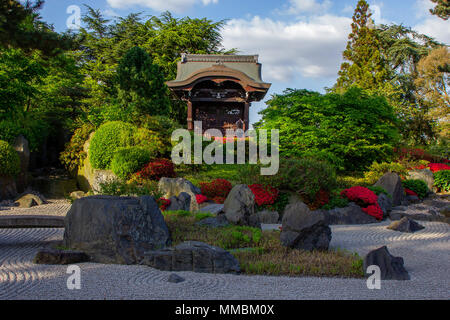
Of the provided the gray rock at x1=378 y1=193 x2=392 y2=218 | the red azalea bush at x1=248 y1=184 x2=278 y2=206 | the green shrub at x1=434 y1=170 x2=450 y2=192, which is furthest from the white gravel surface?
the green shrub at x1=434 y1=170 x2=450 y2=192

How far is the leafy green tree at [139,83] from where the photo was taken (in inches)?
666

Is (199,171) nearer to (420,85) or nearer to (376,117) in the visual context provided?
(376,117)

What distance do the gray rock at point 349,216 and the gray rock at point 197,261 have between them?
5.27 meters

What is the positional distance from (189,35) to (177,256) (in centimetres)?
2570

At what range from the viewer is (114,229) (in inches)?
212

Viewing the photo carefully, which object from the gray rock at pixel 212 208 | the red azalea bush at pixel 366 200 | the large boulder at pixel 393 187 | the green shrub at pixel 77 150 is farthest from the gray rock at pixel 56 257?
the green shrub at pixel 77 150

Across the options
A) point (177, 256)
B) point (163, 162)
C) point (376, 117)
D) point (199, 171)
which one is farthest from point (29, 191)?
point (376, 117)

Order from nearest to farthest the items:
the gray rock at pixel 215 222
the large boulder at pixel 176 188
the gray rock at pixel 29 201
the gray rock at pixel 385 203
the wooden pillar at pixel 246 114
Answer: the gray rock at pixel 215 222 < the gray rock at pixel 385 203 < the large boulder at pixel 176 188 < the gray rock at pixel 29 201 < the wooden pillar at pixel 246 114

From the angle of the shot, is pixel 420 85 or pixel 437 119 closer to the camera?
pixel 437 119

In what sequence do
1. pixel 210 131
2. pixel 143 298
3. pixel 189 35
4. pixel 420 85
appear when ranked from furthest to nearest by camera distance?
pixel 189 35
pixel 420 85
pixel 210 131
pixel 143 298

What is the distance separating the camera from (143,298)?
3.70m

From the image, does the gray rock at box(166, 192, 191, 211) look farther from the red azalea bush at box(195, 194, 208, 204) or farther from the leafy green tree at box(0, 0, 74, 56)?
the leafy green tree at box(0, 0, 74, 56)

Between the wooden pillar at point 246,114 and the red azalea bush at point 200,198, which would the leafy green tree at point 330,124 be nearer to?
the red azalea bush at point 200,198

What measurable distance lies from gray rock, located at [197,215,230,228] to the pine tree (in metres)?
18.9
